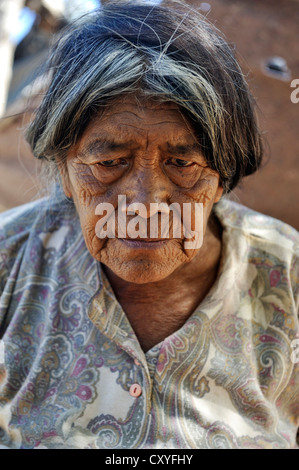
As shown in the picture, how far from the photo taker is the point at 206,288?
2.01 metres

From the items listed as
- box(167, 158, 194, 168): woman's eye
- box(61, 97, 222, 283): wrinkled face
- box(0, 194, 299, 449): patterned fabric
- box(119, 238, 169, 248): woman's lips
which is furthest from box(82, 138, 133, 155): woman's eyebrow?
box(0, 194, 299, 449): patterned fabric

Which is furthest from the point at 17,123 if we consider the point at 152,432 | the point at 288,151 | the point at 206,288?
the point at 152,432

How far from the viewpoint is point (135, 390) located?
5.91 feet

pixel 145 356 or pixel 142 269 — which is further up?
pixel 142 269

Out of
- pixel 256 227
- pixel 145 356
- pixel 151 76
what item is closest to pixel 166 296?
pixel 145 356

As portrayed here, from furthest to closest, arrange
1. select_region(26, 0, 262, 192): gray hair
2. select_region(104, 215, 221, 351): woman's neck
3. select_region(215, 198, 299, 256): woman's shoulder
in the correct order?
select_region(215, 198, 299, 256): woman's shoulder, select_region(104, 215, 221, 351): woman's neck, select_region(26, 0, 262, 192): gray hair

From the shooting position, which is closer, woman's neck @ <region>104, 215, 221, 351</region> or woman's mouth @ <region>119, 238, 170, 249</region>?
woman's mouth @ <region>119, 238, 170, 249</region>

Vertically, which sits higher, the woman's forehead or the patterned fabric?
the woman's forehead

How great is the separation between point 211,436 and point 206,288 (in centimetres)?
48

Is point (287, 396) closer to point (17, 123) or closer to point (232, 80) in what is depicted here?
point (232, 80)

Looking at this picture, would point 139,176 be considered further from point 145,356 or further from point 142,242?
point 145,356

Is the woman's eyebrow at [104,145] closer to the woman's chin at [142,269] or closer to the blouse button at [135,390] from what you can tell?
the woman's chin at [142,269]

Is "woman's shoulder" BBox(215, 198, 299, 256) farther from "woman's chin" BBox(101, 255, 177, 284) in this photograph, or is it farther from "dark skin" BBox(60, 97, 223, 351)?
"woman's chin" BBox(101, 255, 177, 284)

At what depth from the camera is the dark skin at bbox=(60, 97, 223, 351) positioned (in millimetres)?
1605
